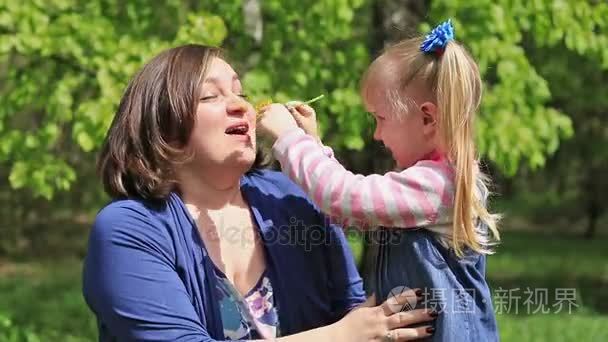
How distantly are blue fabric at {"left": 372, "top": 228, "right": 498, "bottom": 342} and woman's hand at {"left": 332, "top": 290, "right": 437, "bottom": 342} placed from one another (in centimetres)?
4

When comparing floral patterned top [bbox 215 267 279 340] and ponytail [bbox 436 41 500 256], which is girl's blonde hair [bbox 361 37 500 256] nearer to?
ponytail [bbox 436 41 500 256]

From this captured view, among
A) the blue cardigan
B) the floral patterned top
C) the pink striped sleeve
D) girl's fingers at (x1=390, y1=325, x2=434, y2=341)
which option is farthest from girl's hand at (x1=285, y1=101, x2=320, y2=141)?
girl's fingers at (x1=390, y1=325, x2=434, y2=341)

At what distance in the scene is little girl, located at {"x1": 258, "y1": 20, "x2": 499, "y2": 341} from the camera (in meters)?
2.42

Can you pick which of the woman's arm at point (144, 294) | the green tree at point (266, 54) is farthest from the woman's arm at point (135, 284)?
the green tree at point (266, 54)

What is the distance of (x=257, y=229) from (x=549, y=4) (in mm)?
4550

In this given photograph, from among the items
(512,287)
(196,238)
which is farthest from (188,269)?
(512,287)

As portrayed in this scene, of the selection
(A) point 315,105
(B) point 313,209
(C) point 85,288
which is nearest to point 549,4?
(A) point 315,105

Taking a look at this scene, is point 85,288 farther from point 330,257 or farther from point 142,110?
point 330,257

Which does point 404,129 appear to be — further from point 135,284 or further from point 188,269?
point 135,284

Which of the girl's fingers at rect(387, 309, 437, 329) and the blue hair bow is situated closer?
the girl's fingers at rect(387, 309, 437, 329)

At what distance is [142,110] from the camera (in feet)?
8.08

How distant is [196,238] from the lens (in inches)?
97.2

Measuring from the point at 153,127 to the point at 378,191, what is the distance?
55 centimetres

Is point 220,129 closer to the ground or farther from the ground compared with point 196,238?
farther from the ground
